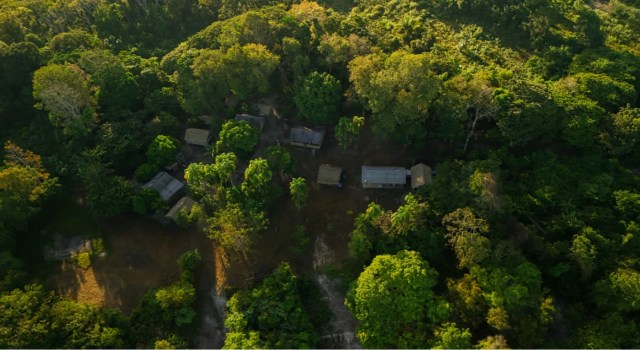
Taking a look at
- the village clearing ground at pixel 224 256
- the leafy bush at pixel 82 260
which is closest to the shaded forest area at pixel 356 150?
the village clearing ground at pixel 224 256

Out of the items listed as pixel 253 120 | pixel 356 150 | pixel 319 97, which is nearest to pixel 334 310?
pixel 356 150

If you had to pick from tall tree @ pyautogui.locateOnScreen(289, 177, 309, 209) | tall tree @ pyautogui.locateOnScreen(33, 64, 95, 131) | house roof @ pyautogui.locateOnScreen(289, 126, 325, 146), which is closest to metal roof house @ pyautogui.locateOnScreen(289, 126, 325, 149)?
house roof @ pyautogui.locateOnScreen(289, 126, 325, 146)

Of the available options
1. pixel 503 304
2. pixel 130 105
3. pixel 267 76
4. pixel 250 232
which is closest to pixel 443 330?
pixel 503 304

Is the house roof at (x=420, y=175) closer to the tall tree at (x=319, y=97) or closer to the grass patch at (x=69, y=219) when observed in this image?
the tall tree at (x=319, y=97)

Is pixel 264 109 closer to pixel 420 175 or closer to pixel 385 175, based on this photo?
pixel 385 175

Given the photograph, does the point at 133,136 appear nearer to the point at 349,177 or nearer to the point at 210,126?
the point at 210,126
